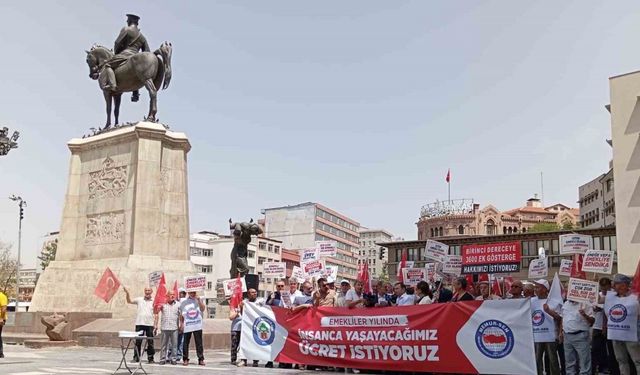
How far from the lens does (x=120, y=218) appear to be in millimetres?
23750

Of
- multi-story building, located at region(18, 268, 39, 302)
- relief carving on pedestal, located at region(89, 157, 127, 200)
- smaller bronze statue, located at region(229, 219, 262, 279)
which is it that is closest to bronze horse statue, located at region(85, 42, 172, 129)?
relief carving on pedestal, located at region(89, 157, 127, 200)

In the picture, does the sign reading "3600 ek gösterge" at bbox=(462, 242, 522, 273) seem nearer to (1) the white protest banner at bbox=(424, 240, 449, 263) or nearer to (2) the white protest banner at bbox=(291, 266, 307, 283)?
(1) the white protest banner at bbox=(424, 240, 449, 263)

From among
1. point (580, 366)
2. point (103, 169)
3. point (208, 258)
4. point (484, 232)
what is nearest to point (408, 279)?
point (580, 366)

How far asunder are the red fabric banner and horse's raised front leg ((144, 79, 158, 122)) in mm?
11589

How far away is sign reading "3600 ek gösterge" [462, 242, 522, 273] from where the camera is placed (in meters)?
19.4

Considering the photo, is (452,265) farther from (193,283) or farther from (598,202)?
(598,202)

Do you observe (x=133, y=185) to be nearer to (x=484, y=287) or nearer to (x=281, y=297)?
(x=281, y=297)

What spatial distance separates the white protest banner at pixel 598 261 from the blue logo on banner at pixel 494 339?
333 cm

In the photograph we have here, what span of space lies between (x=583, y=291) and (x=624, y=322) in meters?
1.02

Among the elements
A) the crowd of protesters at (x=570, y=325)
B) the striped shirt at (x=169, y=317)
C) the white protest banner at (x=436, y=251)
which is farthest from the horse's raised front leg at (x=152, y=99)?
the crowd of protesters at (x=570, y=325)

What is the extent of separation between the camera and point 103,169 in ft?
81.7

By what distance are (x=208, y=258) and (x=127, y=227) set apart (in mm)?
89580

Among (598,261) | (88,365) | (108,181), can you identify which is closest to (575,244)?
(598,261)

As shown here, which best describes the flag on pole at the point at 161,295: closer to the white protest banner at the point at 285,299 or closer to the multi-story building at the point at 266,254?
the white protest banner at the point at 285,299
